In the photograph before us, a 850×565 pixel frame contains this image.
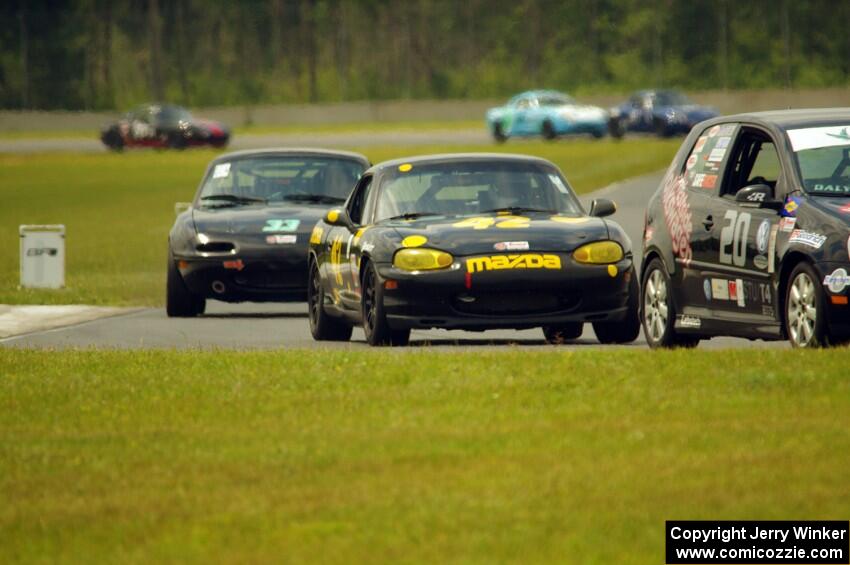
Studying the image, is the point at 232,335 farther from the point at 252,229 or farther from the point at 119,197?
the point at 119,197

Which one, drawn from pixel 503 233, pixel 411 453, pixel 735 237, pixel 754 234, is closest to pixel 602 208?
pixel 503 233

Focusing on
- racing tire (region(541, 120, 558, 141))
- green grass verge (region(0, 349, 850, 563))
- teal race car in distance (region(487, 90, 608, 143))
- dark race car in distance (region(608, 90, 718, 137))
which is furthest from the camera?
racing tire (region(541, 120, 558, 141))

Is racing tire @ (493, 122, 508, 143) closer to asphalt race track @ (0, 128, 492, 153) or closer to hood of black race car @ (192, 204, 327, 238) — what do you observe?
asphalt race track @ (0, 128, 492, 153)

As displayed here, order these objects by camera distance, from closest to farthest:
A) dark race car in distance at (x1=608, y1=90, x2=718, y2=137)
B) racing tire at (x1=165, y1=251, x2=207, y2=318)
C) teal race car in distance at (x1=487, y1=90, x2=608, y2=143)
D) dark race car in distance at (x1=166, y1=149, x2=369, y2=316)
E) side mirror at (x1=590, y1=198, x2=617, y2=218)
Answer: side mirror at (x1=590, y1=198, x2=617, y2=218)
dark race car in distance at (x1=166, y1=149, x2=369, y2=316)
racing tire at (x1=165, y1=251, x2=207, y2=318)
dark race car in distance at (x1=608, y1=90, x2=718, y2=137)
teal race car in distance at (x1=487, y1=90, x2=608, y2=143)

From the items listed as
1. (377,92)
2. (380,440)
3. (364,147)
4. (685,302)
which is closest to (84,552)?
(380,440)

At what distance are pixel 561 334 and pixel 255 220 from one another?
14.7 ft

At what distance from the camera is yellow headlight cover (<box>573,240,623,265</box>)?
14.1 metres

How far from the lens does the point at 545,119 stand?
60.7m

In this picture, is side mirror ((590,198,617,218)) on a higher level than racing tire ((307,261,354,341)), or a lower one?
higher

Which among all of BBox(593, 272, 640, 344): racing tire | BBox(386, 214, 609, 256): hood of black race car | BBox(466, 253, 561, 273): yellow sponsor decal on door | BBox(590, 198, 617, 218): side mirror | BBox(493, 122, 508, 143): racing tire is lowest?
BBox(493, 122, 508, 143): racing tire

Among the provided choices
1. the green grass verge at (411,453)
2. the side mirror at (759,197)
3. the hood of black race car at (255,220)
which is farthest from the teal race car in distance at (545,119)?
the green grass verge at (411,453)

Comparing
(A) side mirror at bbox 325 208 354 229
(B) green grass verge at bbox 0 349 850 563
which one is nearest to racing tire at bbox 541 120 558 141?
(A) side mirror at bbox 325 208 354 229

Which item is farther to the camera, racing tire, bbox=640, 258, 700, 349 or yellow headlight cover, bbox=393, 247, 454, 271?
yellow headlight cover, bbox=393, 247, 454, 271

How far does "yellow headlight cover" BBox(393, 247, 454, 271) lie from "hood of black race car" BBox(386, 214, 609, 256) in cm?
5
